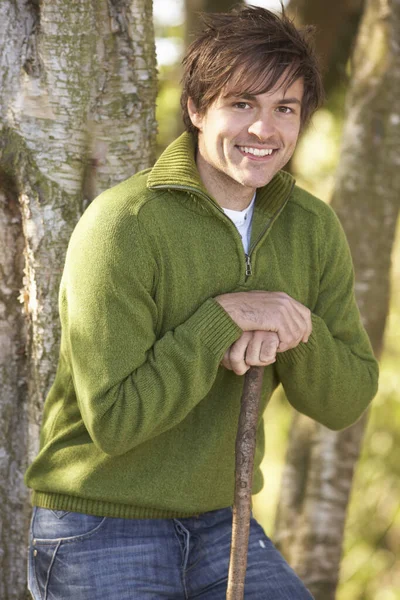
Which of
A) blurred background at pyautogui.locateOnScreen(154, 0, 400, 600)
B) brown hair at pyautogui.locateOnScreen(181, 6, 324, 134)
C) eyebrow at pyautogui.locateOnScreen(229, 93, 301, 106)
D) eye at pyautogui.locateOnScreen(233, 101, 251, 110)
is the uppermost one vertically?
brown hair at pyautogui.locateOnScreen(181, 6, 324, 134)

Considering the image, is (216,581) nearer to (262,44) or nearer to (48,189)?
(48,189)

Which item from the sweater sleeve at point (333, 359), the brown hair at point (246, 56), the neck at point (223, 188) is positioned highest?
the brown hair at point (246, 56)

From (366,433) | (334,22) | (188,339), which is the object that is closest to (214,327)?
(188,339)

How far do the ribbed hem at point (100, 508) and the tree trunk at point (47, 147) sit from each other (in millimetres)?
543

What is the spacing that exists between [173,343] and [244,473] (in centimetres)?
42

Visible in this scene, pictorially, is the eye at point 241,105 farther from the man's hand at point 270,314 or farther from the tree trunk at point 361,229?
the tree trunk at point 361,229

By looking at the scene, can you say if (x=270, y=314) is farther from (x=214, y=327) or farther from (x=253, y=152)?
(x=253, y=152)

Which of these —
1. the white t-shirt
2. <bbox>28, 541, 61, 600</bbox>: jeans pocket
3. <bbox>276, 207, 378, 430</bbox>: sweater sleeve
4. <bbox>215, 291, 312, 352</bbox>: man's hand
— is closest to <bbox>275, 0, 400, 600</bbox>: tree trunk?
<bbox>276, 207, 378, 430</bbox>: sweater sleeve

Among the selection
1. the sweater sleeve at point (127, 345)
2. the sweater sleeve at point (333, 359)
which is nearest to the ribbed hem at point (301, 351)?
the sweater sleeve at point (333, 359)

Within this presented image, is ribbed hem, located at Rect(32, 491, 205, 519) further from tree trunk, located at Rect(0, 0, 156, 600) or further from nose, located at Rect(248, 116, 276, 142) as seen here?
nose, located at Rect(248, 116, 276, 142)

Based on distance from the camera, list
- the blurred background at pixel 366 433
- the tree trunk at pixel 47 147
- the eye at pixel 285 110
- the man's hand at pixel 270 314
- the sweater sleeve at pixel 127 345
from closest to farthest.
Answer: the sweater sleeve at pixel 127 345
the man's hand at pixel 270 314
the eye at pixel 285 110
the tree trunk at pixel 47 147
the blurred background at pixel 366 433

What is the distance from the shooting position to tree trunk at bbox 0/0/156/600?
9.20 feet

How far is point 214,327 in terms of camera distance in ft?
7.67

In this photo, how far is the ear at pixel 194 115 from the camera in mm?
2566
